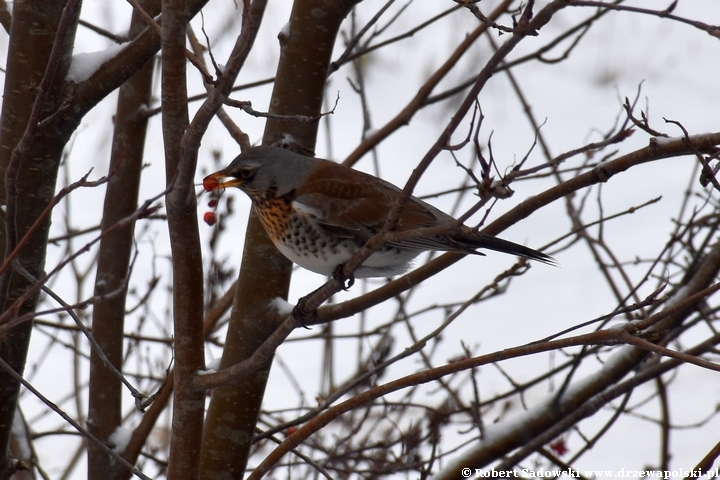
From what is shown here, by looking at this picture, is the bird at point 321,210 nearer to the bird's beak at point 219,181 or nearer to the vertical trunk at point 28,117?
the bird's beak at point 219,181

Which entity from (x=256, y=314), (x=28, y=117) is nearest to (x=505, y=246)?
(x=256, y=314)

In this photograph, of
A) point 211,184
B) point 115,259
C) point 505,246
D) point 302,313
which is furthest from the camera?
point 115,259

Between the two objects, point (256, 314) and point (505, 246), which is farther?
point (256, 314)

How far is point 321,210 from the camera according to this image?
3287mm

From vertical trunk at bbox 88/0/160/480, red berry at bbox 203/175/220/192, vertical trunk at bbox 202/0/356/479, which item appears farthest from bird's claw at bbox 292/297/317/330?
vertical trunk at bbox 88/0/160/480

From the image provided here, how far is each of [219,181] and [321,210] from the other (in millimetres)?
439

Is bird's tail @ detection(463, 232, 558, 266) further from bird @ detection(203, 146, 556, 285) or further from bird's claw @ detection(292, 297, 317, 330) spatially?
bird's claw @ detection(292, 297, 317, 330)

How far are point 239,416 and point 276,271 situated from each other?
1.92 ft

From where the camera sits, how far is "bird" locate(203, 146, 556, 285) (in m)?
3.17

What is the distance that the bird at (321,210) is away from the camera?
317 centimetres

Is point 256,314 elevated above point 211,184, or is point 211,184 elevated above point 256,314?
point 211,184

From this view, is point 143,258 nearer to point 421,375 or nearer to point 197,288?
point 197,288

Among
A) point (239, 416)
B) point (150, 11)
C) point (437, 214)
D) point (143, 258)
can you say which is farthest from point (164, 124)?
point (143, 258)

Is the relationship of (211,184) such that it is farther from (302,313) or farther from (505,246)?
(505,246)
